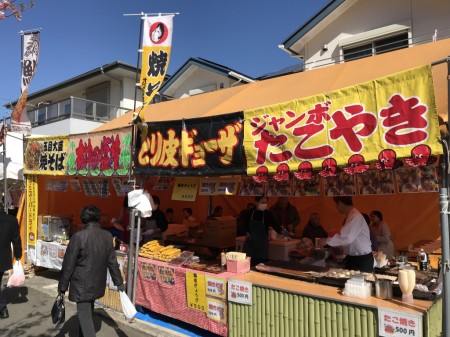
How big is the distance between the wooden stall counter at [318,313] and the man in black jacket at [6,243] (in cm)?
383

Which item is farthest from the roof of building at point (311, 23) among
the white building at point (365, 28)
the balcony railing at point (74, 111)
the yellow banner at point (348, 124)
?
the yellow banner at point (348, 124)

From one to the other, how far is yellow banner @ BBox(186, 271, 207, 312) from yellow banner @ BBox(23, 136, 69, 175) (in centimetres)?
402

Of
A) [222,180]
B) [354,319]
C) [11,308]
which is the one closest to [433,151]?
[354,319]

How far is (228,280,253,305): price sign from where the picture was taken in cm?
452

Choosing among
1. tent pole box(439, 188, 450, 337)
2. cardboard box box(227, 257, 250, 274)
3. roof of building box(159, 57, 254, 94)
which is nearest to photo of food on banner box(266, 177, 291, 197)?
cardboard box box(227, 257, 250, 274)

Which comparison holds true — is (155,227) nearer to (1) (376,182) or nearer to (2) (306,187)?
(2) (306,187)

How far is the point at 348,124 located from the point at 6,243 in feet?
18.4

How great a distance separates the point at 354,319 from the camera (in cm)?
369

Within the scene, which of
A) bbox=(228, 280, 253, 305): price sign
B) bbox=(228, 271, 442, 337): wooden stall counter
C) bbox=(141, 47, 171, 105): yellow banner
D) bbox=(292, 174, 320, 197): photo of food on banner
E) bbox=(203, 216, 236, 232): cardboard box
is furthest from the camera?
bbox=(203, 216, 236, 232): cardboard box

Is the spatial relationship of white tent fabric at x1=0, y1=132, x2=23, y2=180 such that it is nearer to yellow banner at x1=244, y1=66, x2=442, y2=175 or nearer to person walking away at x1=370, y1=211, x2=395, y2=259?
yellow banner at x1=244, y1=66, x2=442, y2=175

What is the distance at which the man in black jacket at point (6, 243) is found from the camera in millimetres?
5793

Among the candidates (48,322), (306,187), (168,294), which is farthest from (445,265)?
(48,322)

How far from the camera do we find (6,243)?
5.87m

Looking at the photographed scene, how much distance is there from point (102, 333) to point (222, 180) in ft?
9.83
